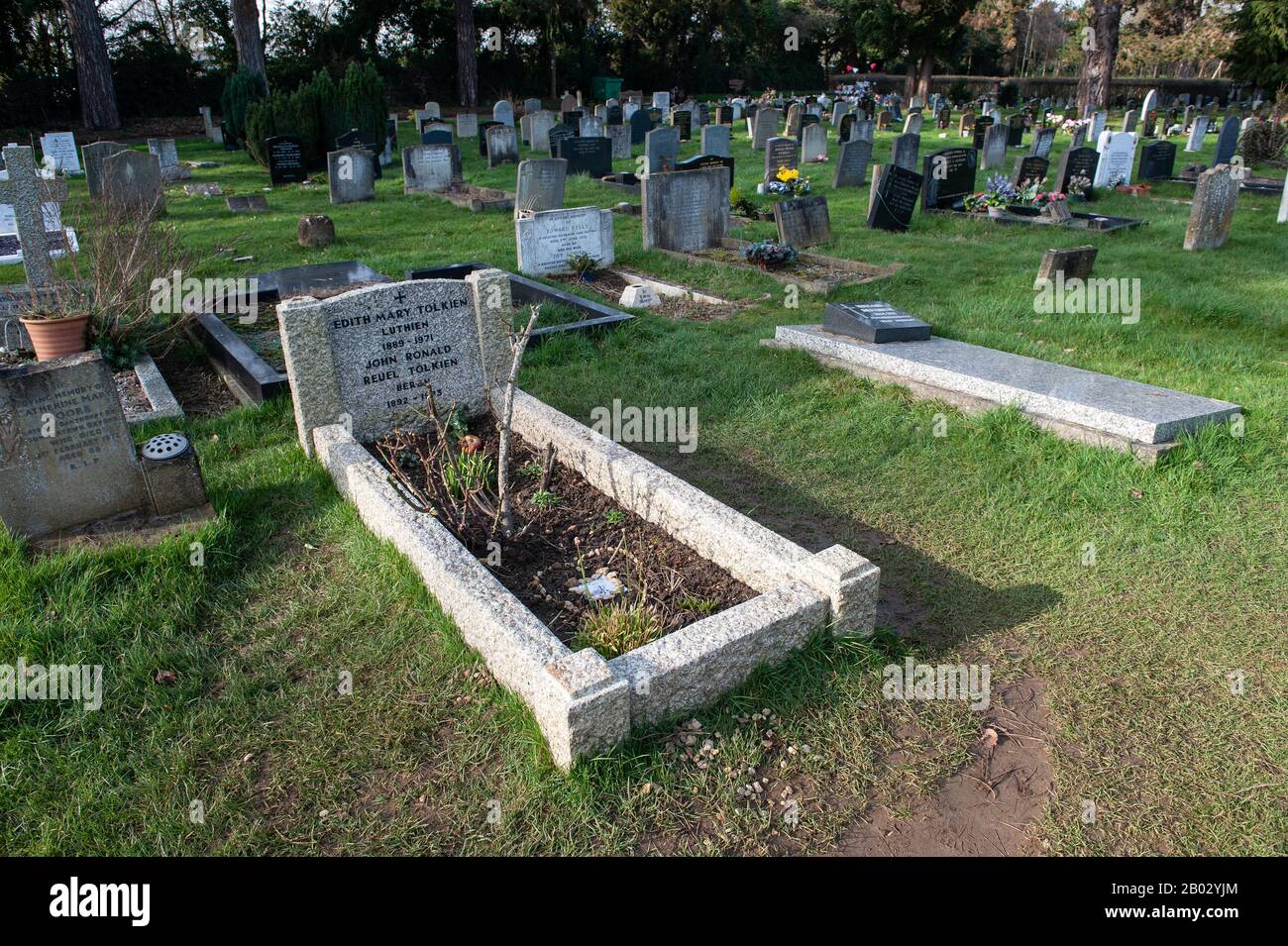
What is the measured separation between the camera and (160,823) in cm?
276

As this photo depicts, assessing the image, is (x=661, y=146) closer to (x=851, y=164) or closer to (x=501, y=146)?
(x=851, y=164)

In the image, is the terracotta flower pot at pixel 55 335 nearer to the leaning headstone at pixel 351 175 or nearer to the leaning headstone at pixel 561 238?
the leaning headstone at pixel 561 238

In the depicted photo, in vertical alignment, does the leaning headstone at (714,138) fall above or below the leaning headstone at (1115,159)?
above

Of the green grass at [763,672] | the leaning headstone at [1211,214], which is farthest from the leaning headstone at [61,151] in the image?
the leaning headstone at [1211,214]

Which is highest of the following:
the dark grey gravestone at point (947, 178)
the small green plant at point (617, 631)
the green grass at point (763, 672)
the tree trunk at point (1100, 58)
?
the tree trunk at point (1100, 58)

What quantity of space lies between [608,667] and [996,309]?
21.0ft

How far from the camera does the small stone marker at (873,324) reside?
663cm

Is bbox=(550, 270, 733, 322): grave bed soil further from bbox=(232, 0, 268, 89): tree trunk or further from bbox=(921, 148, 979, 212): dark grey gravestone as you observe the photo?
bbox=(232, 0, 268, 89): tree trunk

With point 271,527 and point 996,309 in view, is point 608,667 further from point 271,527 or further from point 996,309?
point 996,309

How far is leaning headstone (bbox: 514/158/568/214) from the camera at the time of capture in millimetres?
11352

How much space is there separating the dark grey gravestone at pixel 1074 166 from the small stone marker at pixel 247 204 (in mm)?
12400

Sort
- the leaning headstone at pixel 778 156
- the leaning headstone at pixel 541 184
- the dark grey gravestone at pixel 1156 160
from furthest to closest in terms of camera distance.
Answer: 1. the dark grey gravestone at pixel 1156 160
2. the leaning headstone at pixel 778 156
3. the leaning headstone at pixel 541 184
